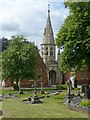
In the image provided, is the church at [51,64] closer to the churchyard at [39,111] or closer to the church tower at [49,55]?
the church tower at [49,55]

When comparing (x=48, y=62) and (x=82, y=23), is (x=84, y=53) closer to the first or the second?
(x=82, y=23)

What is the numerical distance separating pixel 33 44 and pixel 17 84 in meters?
7.13

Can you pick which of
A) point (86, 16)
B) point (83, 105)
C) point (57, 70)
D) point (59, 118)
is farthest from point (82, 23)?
point (57, 70)

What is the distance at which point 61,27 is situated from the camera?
32.5m

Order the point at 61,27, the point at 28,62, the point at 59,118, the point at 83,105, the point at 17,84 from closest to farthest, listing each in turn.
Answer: the point at 59,118
the point at 83,105
the point at 61,27
the point at 28,62
the point at 17,84

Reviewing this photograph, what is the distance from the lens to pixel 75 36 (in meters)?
29.2

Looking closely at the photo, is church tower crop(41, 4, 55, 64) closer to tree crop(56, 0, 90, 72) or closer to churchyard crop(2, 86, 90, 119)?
tree crop(56, 0, 90, 72)

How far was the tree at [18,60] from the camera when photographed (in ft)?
153

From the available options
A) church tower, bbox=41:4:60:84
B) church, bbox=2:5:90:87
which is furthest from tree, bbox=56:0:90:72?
church tower, bbox=41:4:60:84

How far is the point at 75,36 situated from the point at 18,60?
1940 cm

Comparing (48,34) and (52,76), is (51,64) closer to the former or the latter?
(52,76)

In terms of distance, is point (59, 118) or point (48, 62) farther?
point (48, 62)

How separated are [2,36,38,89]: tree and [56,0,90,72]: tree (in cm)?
1524

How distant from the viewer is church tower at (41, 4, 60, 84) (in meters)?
71.4
